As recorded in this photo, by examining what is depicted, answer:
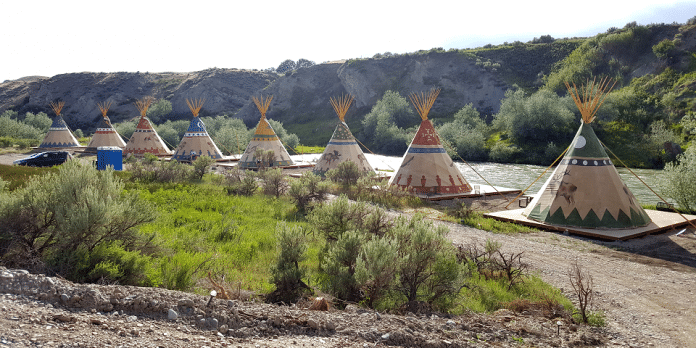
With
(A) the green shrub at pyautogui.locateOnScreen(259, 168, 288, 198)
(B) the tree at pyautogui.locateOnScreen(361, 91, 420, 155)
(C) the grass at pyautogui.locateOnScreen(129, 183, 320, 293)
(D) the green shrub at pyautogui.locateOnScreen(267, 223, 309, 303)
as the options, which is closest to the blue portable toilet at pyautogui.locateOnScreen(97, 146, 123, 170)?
(C) the grass at pyautogui.locateOnScreen(129, 183, 320, 293)

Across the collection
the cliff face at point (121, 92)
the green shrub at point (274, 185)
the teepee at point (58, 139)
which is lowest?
the green shrub at point (274, 185)

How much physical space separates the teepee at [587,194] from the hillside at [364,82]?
37.9 m

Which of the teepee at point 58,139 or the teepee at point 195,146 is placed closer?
the teepee at point 195,146

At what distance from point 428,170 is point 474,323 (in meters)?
10.4

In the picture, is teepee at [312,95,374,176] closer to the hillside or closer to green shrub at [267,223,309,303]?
green shrub at [267,223,309,303]

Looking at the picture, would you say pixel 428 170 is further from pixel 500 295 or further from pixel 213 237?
pixel 500 295

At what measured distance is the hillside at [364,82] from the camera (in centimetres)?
4700

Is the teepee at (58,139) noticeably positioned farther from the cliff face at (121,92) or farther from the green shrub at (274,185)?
the cliff face at (121,92)

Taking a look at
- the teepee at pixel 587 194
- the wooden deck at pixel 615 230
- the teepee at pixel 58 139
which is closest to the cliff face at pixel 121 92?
the teepee at pixel 58 139

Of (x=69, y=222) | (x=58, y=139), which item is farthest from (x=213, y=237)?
(x=58, y=139)

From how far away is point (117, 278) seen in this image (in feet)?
16.6

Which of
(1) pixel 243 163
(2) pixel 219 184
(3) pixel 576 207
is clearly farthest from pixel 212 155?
(3) pixel 576 207

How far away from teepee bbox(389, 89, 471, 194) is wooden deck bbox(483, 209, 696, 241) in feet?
9.69

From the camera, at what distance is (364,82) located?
201 ft
